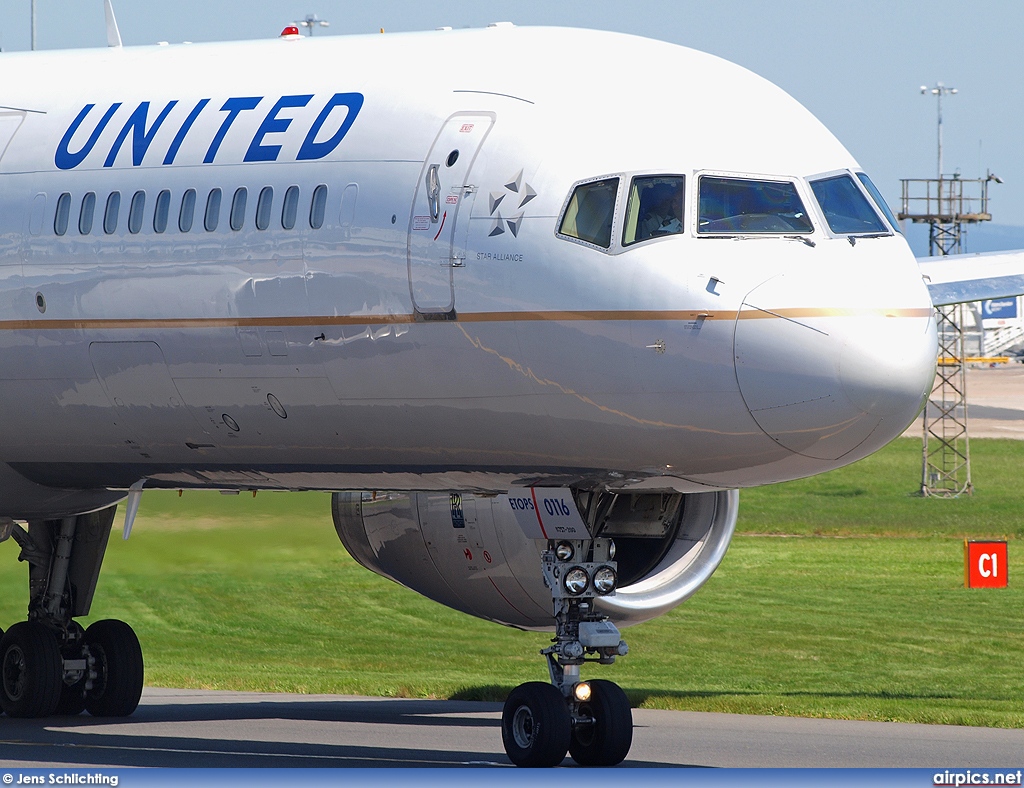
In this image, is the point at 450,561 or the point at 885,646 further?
the point at 885,646

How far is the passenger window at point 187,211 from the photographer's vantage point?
47.5 ft

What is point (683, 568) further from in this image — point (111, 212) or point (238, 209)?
point (111, 212)

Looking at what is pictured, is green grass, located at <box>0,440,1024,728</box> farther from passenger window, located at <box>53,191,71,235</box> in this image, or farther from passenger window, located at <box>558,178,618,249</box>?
passenger window, located at <box>558,178,618,249</box>

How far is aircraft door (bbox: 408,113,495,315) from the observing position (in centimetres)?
1304

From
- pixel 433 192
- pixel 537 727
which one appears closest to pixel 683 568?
pixel 537 727

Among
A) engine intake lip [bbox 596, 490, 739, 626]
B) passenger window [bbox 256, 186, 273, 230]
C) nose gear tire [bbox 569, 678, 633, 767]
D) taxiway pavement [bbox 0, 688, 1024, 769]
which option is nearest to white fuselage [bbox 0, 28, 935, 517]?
passenger window [bbox 256, 186, 273, 230]

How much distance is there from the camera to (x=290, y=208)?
14.0 metres

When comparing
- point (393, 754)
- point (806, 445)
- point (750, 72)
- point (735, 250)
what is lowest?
point (393, 754)

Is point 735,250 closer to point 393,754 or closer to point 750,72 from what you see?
point 750,72

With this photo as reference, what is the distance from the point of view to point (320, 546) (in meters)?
18.6

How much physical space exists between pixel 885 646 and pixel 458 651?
229 inches

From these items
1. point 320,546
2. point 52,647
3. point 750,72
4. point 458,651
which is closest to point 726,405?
point 750,72

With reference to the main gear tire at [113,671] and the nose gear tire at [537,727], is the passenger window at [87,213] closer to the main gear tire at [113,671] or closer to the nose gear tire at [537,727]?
the nose gear tire at [537,727]

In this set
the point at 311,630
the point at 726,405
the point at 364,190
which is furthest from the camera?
the point at 311,630
